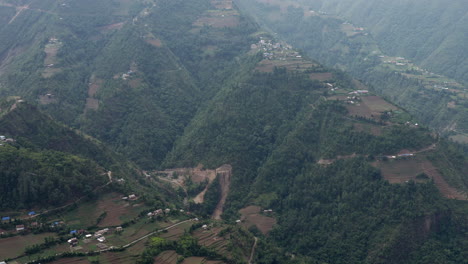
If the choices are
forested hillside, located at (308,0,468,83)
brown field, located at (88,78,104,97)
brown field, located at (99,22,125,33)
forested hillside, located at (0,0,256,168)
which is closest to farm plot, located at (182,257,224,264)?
forested hillside, located at (0,0,256,168)

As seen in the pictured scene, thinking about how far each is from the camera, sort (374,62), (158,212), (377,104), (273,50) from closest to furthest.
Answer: (158,212) → (377,104) → (273,50) → (374,62)

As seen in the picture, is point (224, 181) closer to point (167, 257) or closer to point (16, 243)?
point (167, 257)

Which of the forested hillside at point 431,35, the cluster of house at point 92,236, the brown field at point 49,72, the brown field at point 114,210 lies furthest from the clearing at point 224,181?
the forested hillside at point 431,35

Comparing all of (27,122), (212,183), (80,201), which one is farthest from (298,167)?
(27,122)

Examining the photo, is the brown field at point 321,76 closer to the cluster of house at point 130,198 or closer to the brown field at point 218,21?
the brown field at point 218,21

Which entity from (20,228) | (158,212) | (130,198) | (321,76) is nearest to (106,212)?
(130,198)

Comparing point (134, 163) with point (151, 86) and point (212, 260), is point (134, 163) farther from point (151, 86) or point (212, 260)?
point (212, 260)
